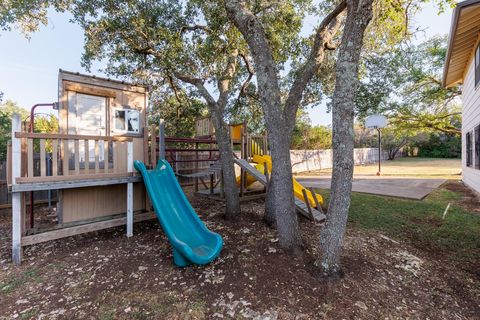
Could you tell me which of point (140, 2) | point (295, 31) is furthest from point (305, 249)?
point (140, 2)

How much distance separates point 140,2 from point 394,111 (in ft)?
42.0

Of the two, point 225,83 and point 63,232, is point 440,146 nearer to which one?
point 225,83

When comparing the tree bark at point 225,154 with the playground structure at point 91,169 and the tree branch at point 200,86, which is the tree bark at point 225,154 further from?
the playground structure at point 91,169

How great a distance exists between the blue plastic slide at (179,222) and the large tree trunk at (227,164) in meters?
0.99

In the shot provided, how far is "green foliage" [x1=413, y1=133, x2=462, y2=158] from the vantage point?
2738cm

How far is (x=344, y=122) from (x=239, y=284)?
1976 millimetres

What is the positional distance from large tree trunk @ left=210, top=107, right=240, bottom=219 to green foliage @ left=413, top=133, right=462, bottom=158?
32.9m

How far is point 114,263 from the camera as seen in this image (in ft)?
9.79

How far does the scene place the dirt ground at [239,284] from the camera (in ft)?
6.79

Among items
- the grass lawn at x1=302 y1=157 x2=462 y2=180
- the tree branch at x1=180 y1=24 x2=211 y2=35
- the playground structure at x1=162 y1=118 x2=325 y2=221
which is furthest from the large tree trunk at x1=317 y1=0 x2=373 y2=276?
the grass lawn at x1=302 y1=157 x2=462 y2=180

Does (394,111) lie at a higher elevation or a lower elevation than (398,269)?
higher

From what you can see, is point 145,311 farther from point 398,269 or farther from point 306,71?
point 306,71

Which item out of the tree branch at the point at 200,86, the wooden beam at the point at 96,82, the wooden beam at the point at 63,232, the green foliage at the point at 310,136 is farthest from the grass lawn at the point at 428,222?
the green foliage at the point at 310,136

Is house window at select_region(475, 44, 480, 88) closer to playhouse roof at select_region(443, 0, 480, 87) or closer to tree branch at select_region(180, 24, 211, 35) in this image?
playhouse roof at select_region(443, 0, 480, 87)
